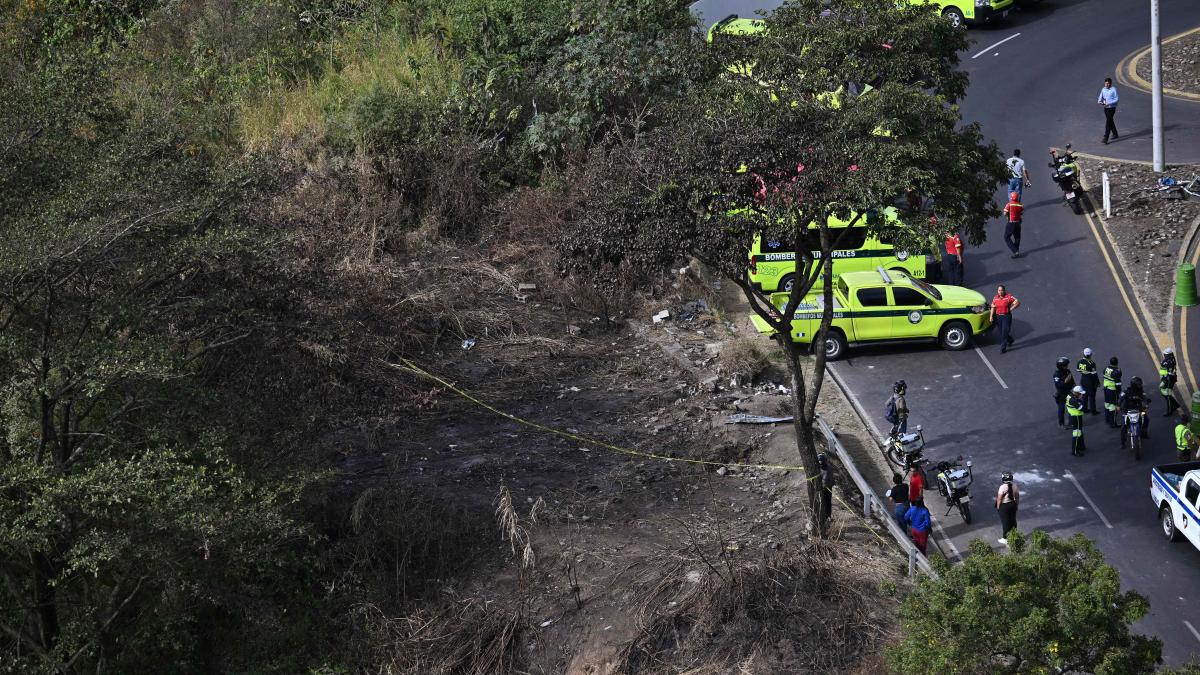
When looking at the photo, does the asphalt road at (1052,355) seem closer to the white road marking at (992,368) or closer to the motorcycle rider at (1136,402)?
the white road marking at (992,368)

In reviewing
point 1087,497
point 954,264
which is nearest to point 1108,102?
point 954,264

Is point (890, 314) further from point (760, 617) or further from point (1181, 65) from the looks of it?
point (1181, 65)

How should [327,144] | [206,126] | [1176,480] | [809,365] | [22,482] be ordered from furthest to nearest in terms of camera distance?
[327,144] < [206,126] < [809,365] < [1176,480] < [22,482]

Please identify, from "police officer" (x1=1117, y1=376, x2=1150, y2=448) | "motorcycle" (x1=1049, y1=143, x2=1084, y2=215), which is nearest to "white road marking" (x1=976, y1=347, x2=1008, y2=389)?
"police officer" (x1=1117, y1=376, x2=1150, y2=448)

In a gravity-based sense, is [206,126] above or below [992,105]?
above

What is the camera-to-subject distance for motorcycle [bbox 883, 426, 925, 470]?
66.6 feet

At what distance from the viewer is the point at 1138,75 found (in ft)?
117

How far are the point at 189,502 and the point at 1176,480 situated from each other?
1435 centimetres

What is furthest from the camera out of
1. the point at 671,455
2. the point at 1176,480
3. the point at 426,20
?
the point at 426,20

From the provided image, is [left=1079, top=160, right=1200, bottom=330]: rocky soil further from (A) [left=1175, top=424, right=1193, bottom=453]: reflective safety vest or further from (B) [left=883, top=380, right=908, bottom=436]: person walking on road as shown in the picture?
(B) [left=883, top=380, right=908, bottom=436]: person walking on road

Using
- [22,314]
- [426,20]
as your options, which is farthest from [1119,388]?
[426,20]

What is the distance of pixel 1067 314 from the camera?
25906 millimetres

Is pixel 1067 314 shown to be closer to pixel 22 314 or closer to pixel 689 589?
pixel 689 589

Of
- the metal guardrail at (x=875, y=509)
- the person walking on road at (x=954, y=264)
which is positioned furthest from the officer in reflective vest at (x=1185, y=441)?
the person walking on road at (x=954, y=264)
